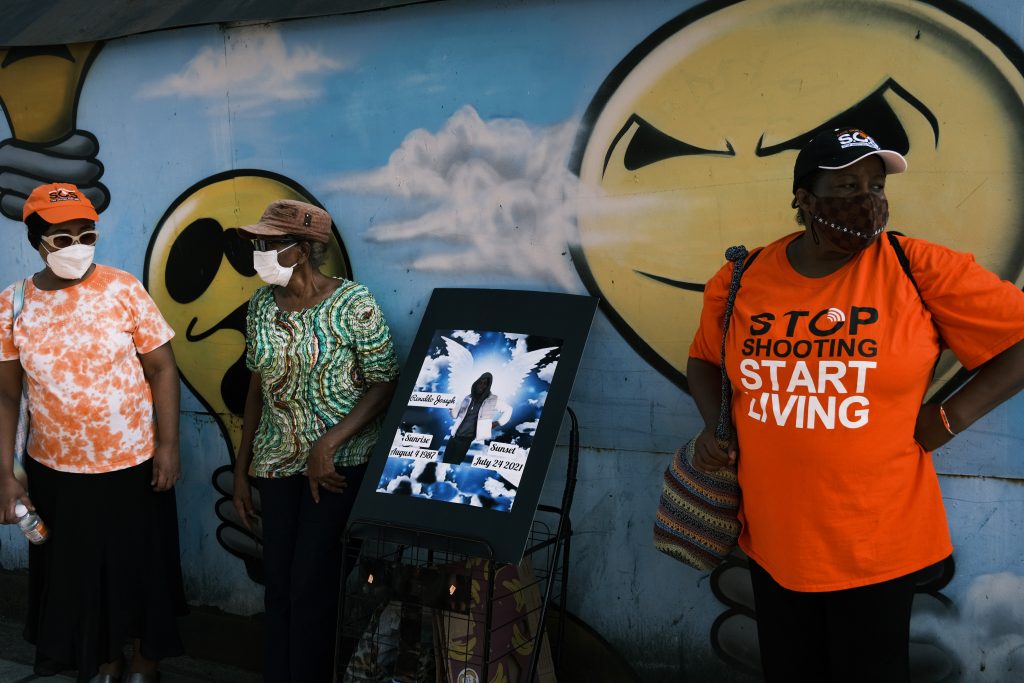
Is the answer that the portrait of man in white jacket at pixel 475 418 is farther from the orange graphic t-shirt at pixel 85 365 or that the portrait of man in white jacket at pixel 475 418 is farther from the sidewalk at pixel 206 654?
the sidewalk at pixel 206 654

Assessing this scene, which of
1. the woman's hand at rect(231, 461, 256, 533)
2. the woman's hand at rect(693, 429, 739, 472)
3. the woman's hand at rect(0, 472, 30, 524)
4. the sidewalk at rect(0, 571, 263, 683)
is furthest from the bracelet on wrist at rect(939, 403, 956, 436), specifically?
the woman's hand at rect(0, 472, 30, 524)

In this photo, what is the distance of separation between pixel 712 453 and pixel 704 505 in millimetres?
168

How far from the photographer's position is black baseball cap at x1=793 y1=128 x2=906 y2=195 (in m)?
2.01

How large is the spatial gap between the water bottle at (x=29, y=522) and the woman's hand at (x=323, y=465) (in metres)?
1.13

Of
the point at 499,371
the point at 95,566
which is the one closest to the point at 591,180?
the point at 499,371

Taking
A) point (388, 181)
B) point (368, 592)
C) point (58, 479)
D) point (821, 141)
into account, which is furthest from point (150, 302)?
point (821, 141)

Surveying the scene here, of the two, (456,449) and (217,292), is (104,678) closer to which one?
(217,292)

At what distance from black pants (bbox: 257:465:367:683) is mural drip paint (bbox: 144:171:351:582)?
2.20 ft

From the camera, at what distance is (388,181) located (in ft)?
11.4

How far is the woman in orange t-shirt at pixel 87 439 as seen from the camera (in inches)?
127

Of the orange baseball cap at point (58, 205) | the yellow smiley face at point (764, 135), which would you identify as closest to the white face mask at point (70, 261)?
the orange baseball cap at point (58, 205)

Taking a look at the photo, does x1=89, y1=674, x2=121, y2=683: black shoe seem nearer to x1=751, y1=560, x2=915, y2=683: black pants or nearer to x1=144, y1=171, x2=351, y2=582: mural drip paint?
x1=144, y1=171, x2=351, y2=582: mural drip paint

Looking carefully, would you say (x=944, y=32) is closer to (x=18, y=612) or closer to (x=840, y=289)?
(x=840, y=289)

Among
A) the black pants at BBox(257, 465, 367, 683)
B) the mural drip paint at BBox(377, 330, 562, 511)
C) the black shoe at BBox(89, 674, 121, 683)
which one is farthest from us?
the black shoe at BBox(89, 674, 121, 683)
